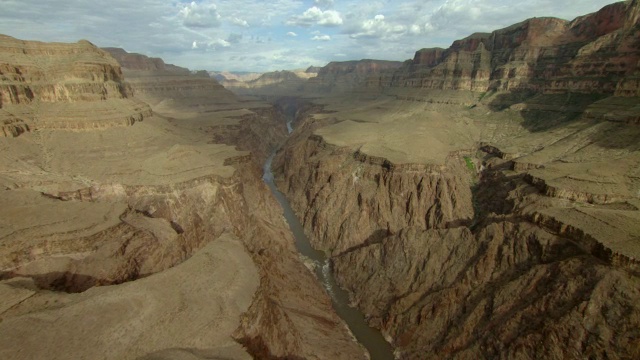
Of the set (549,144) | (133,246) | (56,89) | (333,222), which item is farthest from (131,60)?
(549,144)

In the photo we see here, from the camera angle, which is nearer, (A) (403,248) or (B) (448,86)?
(A) (403,248)

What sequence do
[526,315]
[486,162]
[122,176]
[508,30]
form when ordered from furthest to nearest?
[508,30]
[486,162]
[122,176]
[526,315]

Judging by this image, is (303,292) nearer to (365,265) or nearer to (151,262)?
(365,265)

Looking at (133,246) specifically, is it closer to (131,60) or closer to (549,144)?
(549,144)

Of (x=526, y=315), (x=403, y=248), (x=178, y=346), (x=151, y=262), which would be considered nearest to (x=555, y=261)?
(x=526, y=315)

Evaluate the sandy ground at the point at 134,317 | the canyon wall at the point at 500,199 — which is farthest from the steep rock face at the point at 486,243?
the sandy ground at the point at 134,317

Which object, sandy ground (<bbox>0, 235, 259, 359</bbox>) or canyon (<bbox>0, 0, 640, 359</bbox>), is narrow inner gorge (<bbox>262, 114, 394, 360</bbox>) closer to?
canyon (<bbox>0, 0, 640, 359</bbox>)

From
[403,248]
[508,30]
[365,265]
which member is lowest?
[365,265]
